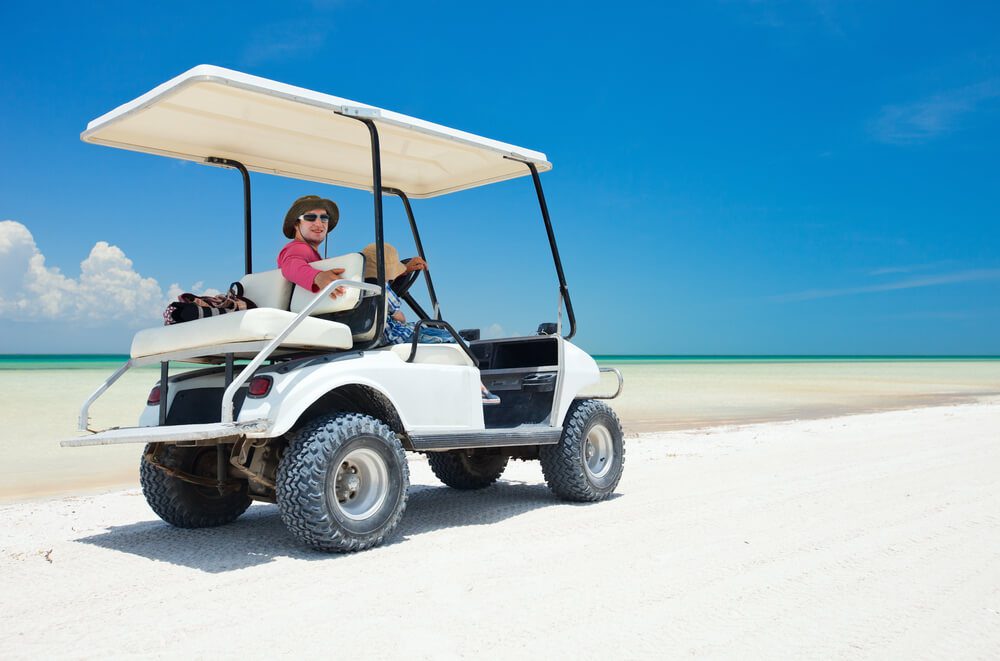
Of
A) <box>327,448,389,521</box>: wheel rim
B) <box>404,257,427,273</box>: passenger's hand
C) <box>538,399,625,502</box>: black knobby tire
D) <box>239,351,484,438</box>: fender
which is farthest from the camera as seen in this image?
<box>538,399,625,502</box>: black knobby tire

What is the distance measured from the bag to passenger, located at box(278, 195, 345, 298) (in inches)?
14.9

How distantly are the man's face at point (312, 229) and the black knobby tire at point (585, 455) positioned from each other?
231cm

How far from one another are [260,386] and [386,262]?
1.32 metres

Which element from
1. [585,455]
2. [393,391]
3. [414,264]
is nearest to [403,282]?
[414,264]

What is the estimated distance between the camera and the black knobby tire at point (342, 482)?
469cm

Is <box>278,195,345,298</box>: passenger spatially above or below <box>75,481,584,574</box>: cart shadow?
above

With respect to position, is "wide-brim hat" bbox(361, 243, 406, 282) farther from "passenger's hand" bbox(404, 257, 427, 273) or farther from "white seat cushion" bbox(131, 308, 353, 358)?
"white seat cushion" bbox(131, 308, 353, 358)

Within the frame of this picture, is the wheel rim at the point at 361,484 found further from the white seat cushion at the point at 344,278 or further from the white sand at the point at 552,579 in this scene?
the white seat cushion at the point at 344,278

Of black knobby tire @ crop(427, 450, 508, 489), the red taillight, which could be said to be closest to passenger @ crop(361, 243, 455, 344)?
the red taillight

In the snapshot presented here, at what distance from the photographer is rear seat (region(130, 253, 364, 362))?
4832 millimetres

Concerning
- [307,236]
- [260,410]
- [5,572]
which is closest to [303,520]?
[260,410]

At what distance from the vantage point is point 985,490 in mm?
6582

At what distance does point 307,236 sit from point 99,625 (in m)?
2.88

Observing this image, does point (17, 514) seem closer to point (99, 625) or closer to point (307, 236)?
point (307, 236)
